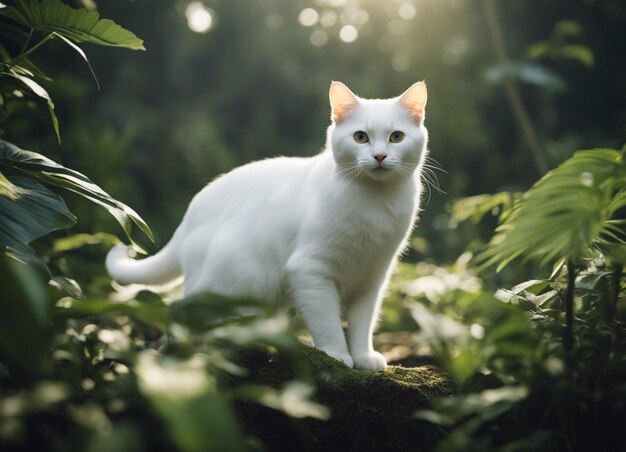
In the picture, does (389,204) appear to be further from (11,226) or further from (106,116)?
(106,116)

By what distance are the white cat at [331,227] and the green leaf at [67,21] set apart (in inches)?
36.5

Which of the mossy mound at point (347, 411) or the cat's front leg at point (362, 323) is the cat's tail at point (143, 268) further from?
the mossy mound at point (347, 411)

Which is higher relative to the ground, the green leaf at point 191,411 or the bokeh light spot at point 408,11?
the bokeh light spot at point 408,11

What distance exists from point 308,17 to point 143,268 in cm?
1078

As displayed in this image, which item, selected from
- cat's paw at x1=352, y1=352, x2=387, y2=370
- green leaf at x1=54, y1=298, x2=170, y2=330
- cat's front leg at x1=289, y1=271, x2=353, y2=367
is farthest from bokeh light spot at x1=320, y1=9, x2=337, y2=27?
green leaf at x1=54, y1=298, x2=170, y2=330

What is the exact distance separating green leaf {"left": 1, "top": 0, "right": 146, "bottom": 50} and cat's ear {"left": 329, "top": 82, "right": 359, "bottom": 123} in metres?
0.92

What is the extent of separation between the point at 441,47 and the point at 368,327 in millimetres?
10211

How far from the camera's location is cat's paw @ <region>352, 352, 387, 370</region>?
2.21 m

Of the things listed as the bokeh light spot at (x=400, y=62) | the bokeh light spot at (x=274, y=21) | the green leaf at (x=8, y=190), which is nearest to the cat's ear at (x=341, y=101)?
the green leaf at (x=8, y=190)

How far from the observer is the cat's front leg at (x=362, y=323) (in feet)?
7.59

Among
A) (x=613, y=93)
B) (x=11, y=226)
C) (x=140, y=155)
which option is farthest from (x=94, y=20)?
(x=613, y=93)

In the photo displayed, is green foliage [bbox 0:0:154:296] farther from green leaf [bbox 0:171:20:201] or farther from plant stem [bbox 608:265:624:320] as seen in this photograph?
plant stem [bbox 608:265:624:320]

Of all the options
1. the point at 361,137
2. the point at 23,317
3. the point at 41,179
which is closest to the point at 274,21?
the point at 361,137

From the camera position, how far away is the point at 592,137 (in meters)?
9.34
